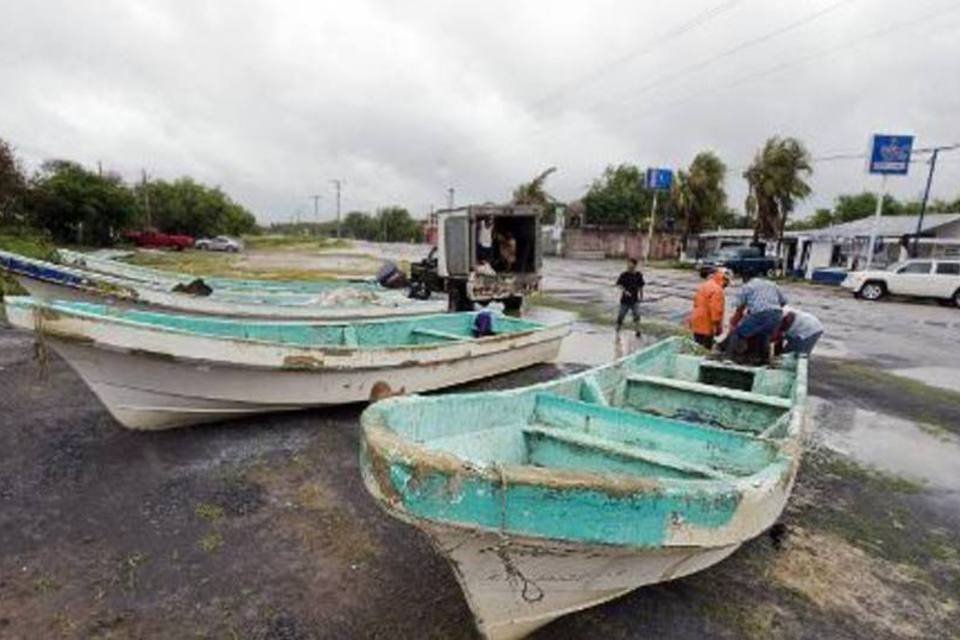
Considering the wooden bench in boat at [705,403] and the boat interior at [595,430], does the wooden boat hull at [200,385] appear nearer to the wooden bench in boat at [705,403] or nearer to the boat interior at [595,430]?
the wooden bench in boat at [705,403]

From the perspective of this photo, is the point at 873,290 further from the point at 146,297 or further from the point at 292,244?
the point at 292,244

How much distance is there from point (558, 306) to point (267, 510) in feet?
46.6

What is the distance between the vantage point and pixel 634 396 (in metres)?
5.83

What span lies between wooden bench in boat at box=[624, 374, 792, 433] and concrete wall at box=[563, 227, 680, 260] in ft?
166

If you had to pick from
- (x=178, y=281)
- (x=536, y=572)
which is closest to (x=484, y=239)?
(x=178, y=281)

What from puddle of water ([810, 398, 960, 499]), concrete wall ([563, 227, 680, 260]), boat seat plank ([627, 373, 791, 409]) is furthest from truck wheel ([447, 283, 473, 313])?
concrete wall ([563, 227, 680, 260])

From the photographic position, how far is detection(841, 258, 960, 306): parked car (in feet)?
76.5

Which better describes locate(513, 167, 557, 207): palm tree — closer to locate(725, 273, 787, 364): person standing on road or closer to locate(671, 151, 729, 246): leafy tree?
locate(671, 151, 729, 246): leafy tree

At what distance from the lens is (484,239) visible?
1513 centimetres

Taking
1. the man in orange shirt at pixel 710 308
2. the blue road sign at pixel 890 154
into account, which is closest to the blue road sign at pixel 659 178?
the blue road sign at pixel 890 154

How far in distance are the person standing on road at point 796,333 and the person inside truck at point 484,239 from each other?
27.3ft

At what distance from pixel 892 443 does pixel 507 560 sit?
6095mm

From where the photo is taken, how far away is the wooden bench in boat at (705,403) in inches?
207

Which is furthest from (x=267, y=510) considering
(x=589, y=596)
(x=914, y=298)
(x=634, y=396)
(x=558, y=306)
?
(x=914, y=298)
